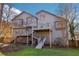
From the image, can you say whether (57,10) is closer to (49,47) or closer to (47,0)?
(47,0)

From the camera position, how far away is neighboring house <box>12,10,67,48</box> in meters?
2.33

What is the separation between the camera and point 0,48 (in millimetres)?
2340

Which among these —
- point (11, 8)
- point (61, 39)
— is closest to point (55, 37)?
point (61, 39)

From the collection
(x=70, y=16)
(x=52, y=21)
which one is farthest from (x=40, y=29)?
(x=70, y=16)

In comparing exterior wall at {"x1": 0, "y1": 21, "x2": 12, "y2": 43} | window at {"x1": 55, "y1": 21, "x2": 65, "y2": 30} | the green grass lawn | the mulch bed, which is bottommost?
the green grass lawn

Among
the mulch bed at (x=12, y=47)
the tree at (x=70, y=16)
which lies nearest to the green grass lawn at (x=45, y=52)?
the mulch bed at (x=12, y=47)

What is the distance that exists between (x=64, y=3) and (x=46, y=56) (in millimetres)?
630

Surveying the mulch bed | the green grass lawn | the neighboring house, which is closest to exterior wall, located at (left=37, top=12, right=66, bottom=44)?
the neighboring house

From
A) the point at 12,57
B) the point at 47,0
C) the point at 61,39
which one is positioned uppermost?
the point at 47,0

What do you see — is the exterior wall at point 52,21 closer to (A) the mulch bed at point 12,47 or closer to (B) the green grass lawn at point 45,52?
(B) the green grass lawn at point 45,52

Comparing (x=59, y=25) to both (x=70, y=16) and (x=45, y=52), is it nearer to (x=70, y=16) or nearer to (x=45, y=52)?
(x=70, y=16)

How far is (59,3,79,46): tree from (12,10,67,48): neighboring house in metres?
0.05

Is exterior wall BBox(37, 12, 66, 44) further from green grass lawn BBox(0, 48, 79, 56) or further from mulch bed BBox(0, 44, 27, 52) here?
mulch bed BBox(0, 44, 27, 52)

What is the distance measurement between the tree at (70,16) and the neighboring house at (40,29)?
0.05 meters
